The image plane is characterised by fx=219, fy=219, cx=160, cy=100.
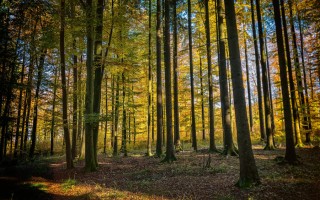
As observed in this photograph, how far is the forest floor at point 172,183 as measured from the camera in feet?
22.6

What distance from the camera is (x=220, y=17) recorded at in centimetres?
1482

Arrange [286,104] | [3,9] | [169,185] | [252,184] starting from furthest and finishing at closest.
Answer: [3,9]
[286,104]
[169,185]
[252,184]

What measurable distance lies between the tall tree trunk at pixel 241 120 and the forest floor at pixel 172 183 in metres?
0.41

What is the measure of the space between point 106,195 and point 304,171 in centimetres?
778

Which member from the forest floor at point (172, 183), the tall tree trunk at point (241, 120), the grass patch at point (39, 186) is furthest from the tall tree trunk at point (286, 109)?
the grass patch at point (39, 186)

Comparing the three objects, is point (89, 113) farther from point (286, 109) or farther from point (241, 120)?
point (286, 109)

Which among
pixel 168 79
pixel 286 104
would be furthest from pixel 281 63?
pixel 168 79

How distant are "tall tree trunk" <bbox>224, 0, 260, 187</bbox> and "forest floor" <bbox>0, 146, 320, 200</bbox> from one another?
41 centimetres

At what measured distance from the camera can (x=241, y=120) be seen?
24.5 feet

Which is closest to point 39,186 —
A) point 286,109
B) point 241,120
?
point 241,120

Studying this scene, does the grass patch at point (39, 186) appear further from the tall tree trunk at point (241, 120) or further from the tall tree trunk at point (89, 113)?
the tall tree trunk at point (241, 120)

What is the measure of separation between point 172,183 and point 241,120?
149 inches

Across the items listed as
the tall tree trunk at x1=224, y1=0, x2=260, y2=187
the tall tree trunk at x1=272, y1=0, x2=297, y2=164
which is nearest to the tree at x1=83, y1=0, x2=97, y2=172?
the tall tree trunk at x1=224, y1=0, x2=260, y2=187

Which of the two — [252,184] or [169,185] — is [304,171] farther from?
[169,185]
